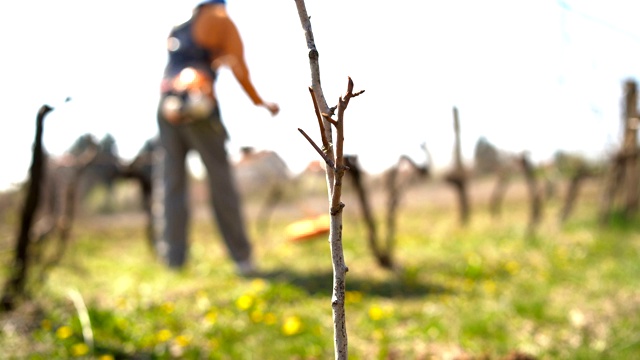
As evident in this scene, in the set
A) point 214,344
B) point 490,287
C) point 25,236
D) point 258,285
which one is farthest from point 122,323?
point 490,287

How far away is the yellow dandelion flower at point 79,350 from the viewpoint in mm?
2590

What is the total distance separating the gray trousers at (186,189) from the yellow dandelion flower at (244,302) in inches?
48.5

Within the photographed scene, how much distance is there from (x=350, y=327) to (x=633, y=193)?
450 centimetres

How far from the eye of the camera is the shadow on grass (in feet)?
12.3

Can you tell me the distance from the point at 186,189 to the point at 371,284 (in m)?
1.74

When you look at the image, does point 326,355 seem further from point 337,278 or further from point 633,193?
point 633,193

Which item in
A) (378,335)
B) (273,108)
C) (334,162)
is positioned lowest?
(378,335)

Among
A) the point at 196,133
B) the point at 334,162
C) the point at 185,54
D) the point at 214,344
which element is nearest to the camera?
the point at 334,162

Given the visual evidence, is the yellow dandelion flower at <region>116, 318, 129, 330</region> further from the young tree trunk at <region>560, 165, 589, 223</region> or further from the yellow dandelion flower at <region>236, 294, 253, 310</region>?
the young tree trunk at <region>560, 165, 589, 223</region>

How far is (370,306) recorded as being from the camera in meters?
3.43

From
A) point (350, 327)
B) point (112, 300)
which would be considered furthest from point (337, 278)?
point (112, 300)

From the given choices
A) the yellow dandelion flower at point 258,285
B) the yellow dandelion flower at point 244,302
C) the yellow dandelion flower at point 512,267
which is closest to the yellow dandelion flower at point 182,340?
the yellow dandelion flower at point 244,302

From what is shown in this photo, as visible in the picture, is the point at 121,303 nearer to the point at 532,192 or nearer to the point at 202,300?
the point at 202,300

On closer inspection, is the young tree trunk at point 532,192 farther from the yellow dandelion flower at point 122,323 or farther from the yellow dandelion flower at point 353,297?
the yellow dandelion flower at point 122,323
